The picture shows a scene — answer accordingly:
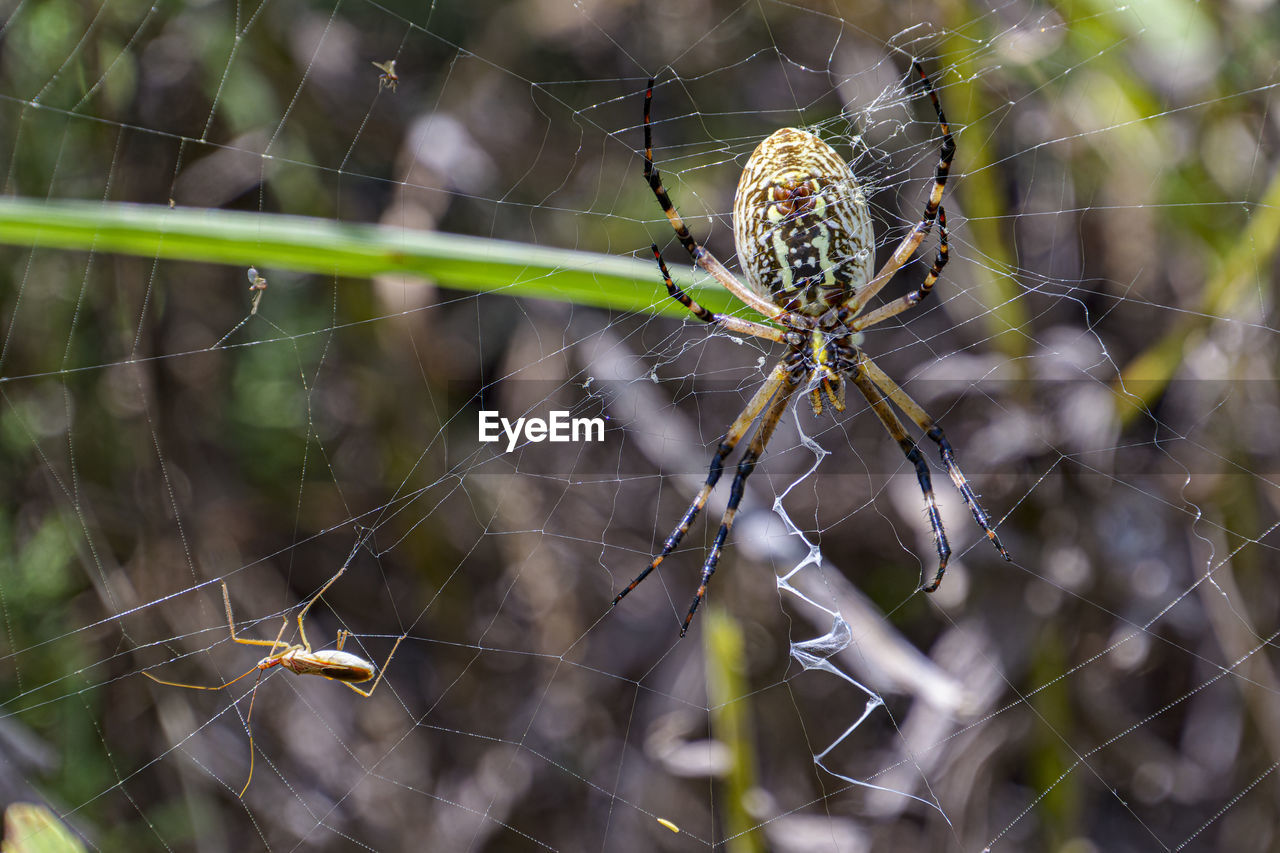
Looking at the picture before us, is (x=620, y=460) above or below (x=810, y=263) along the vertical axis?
below

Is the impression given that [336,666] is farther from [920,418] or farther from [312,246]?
[920,418]

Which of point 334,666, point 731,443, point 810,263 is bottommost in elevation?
point 334,666

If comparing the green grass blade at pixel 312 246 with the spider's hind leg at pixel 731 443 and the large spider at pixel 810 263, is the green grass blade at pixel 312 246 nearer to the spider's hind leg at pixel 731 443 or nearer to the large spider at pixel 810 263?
the large spider at pixel 810 263

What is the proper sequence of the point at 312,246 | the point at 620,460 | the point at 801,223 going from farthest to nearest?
the point at 620,460
the point at 801,223
the point at 312,246

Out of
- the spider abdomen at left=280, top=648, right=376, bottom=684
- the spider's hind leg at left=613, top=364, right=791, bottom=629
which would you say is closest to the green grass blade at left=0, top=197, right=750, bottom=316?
the spider's hind leg at left=613, top=364, right=791, bottom=629

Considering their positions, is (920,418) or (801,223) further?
(920,418)

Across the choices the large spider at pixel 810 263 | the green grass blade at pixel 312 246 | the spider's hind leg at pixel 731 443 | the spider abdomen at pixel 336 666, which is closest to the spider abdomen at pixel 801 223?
the large spider at pixel 810 263

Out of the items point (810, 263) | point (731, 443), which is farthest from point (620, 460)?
point (810, 263)
